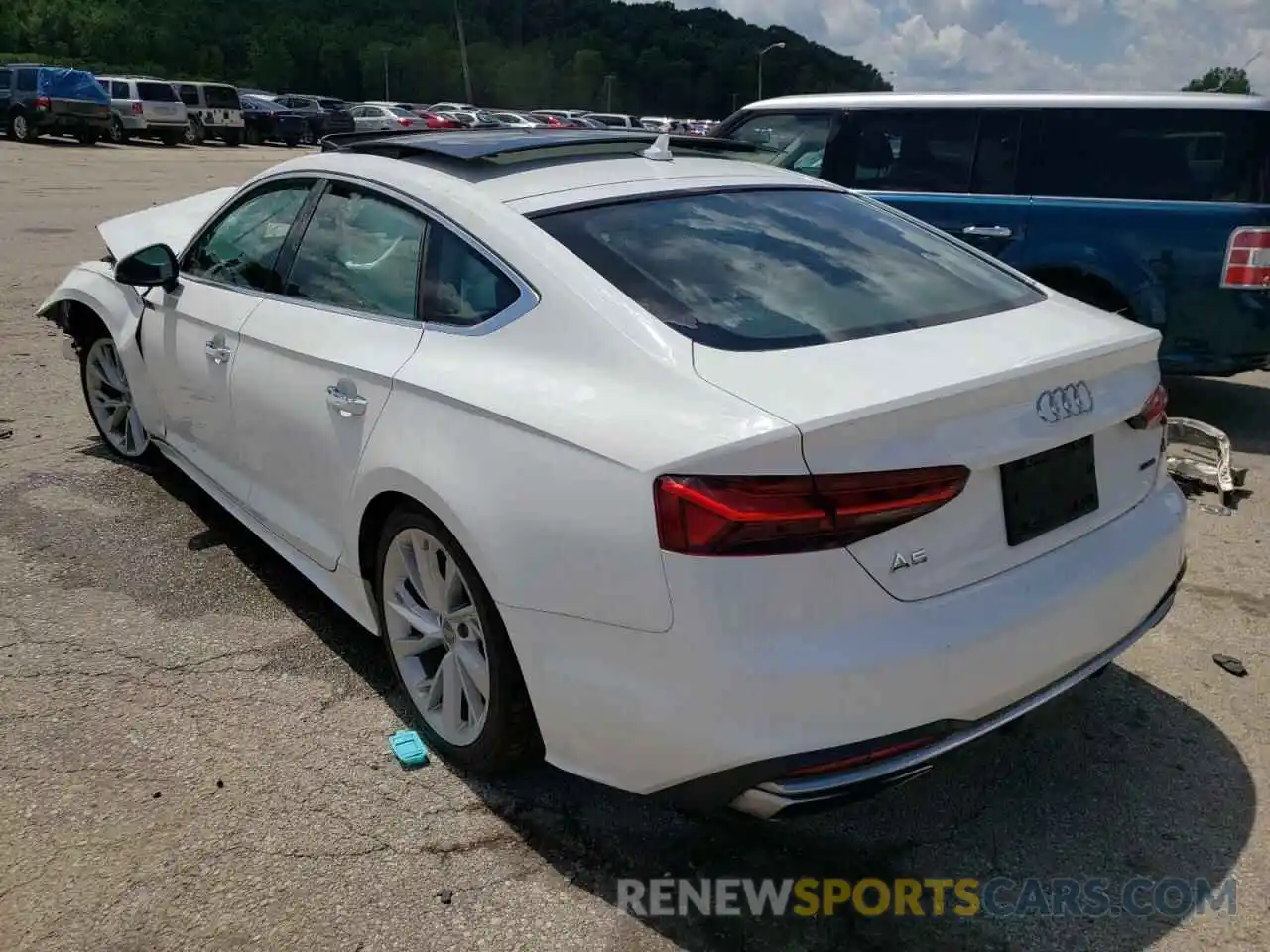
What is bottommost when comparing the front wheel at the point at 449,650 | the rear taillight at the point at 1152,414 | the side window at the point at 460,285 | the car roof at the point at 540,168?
the front wheel at the point at 449,650

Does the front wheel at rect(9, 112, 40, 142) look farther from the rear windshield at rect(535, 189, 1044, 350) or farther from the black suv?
the rear windshield at rect(535, 189, 1044, 350)

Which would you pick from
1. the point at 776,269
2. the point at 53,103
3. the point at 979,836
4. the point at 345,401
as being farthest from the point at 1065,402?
the point at 53,103

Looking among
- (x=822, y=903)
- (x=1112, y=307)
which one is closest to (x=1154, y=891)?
(x=822, y=903)

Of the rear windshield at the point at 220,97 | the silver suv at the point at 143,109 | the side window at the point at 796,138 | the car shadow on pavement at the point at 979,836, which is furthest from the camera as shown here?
the rear windshield at the point at 220,97

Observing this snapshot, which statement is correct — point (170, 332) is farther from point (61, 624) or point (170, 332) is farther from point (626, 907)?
point (626, 907)

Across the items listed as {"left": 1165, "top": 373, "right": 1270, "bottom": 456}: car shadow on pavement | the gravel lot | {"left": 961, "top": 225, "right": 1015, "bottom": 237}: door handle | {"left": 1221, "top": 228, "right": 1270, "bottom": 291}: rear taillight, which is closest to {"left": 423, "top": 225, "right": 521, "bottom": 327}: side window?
the gravel lot

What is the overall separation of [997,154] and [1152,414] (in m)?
4.24

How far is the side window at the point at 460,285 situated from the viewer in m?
2.78

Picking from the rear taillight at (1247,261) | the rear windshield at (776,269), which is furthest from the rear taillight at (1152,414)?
the rear taillight at (1247,261)

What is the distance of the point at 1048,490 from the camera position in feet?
7.91

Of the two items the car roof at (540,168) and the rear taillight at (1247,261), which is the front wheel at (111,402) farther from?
the rear taillight at (1247,261)

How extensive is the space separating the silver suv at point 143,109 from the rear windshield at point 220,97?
235 cm

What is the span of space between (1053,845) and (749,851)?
755mm

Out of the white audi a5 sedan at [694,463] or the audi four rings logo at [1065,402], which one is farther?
the audi four rings logo at [1065,402]
